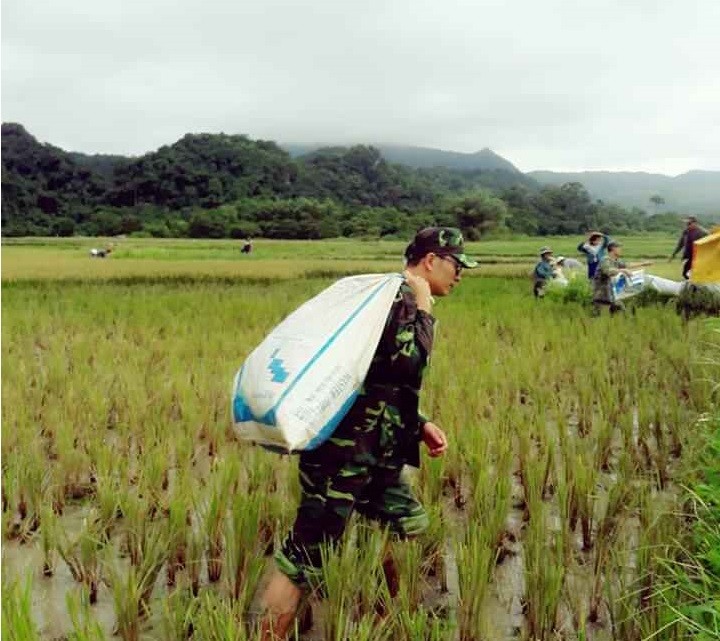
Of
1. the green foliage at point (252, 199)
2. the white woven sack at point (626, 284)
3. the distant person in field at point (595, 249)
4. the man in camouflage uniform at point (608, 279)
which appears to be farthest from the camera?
the green foliage at point (252, 199)

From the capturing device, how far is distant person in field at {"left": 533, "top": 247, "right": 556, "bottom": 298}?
8812 millimetres

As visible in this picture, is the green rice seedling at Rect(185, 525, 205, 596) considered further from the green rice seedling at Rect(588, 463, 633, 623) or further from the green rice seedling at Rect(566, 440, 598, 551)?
the green rice seedling at Rect(566, 440, 598, 551)

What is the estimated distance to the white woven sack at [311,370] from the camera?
1.53 metres

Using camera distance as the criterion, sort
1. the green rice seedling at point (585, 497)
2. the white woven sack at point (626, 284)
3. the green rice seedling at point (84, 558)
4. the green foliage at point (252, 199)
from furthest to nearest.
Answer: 1. the green foliage at point (252, 199)
2. the white woven sack at point (626, 284)
3. the green rice seedling at point (585, 497)
4. the green rice seedling at point (84, 558)

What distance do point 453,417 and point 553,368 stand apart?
1.71 metres

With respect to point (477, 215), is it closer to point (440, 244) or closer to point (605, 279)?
point (605, 279)

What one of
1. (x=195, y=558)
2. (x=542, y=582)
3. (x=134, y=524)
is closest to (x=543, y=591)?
(x=542, y=582)

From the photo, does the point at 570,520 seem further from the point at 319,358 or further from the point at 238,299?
the point at 238,299

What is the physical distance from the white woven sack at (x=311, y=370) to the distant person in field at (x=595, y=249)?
6005mm

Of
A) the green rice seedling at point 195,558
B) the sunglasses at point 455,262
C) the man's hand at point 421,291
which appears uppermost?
the sunglasses at point 455,262

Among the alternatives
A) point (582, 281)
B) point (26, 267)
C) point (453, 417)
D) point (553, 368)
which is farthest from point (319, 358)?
point (26, 267)

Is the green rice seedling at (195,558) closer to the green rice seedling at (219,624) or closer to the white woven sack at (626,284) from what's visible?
the green rice seedling at (219,624)

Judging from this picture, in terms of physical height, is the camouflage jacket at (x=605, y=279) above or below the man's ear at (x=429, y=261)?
below

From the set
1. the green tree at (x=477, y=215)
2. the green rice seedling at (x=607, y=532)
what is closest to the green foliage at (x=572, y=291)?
the green rice seedling at (x=607, y=532)
